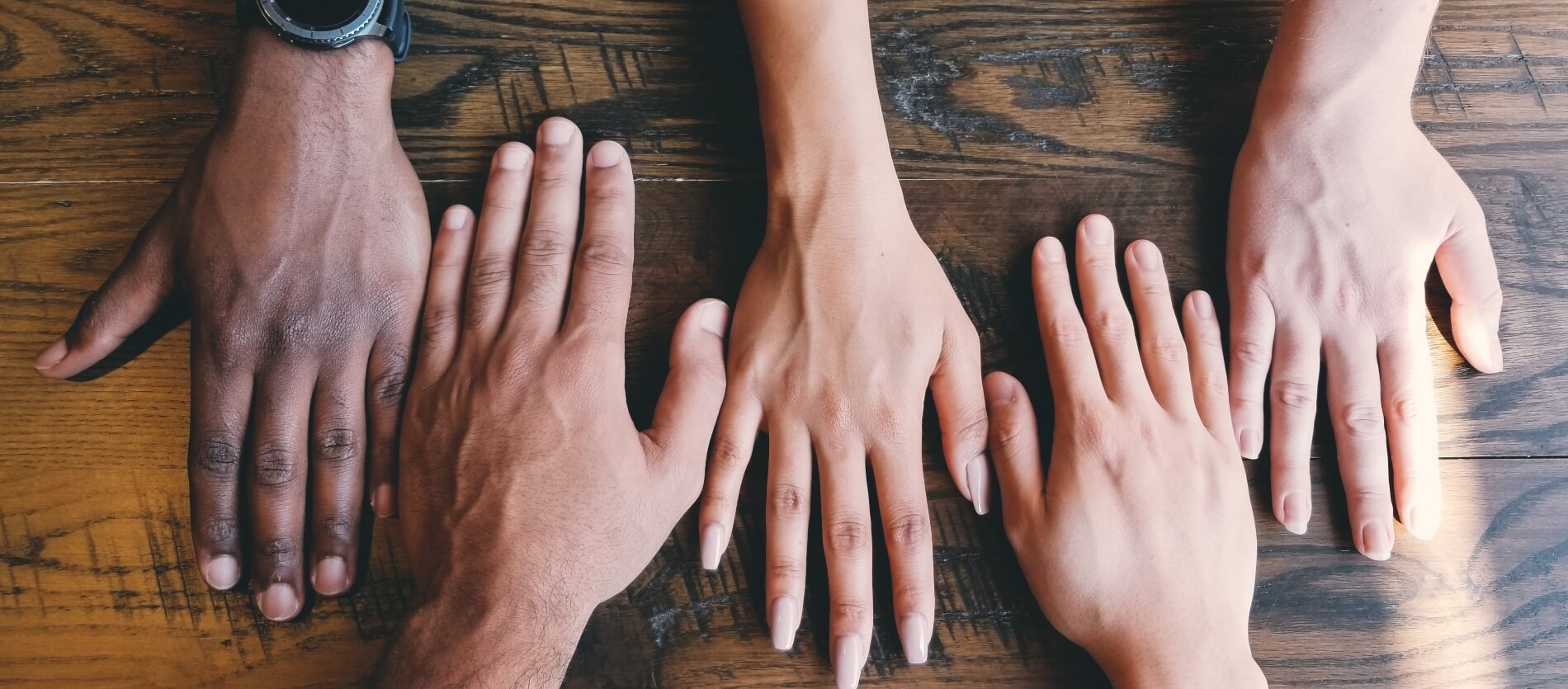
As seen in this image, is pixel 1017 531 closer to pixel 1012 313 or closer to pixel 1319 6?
pixel 1012 313

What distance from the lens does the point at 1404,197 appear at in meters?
0.88

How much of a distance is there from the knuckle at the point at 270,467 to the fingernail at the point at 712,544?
408mm

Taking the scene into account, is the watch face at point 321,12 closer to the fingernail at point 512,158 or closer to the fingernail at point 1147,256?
the fingernail at point 512,158

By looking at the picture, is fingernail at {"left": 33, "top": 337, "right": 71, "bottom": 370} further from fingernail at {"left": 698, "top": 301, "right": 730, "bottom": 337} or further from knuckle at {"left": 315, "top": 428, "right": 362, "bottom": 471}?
fingernail at {"left": 698, "top": 301, "right": 730, "bottom": 337}

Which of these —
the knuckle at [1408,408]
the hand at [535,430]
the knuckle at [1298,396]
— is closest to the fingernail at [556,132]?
the hand at [535,430]

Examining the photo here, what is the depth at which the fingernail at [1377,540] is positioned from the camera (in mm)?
853

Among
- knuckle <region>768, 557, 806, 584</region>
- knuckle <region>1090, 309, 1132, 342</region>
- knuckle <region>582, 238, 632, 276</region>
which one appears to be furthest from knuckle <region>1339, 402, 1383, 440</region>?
knuckle <region>582, 238, 632, 276</region>

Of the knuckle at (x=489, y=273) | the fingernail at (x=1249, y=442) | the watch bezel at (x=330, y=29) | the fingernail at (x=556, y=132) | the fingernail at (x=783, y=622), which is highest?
the watch bezel at (x=330, y=29)

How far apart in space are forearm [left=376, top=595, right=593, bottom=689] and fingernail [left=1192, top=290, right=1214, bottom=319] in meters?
0.72

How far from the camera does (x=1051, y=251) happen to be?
89cm

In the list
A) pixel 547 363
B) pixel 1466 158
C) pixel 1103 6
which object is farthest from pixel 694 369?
pixel 1466 158

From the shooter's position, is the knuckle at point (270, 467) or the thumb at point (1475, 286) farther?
the thumb at point (1475, 286)

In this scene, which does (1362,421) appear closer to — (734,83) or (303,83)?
(734,83)

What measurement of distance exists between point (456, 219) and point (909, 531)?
0.56m
